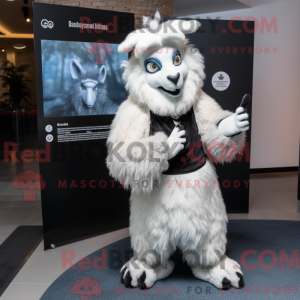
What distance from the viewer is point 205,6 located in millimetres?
4609

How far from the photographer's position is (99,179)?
290 cm

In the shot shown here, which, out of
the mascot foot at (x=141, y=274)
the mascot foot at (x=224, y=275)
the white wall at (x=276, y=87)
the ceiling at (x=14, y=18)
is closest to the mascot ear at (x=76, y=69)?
the mascot foot at (x=141, y=274)

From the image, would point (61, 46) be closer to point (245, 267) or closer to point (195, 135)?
point (195, 135)

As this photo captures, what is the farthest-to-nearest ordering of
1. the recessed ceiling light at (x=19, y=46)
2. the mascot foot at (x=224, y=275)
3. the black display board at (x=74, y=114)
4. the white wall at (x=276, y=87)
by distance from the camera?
the recessed ceiling light at (x=19, y=46), the white wall at (x=276, y=87), the black display board at (x=74, y=114), the mascot foot at (x=224, y=275)

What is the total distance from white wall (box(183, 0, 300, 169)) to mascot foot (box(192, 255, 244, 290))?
3.07 m

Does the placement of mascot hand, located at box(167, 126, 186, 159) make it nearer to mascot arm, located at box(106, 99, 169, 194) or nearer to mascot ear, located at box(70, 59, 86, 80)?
mascot arm, located at box(106, 99, 169, 194)

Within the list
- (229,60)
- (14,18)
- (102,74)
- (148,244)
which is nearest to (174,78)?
(148,244)

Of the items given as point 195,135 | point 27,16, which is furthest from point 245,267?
point 27,16

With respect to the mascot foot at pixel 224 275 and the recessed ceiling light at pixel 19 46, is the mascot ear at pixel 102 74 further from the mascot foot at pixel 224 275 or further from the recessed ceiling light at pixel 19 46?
the recessed ceiling light at pixel 19 46

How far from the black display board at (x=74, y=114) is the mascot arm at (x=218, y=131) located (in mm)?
1028

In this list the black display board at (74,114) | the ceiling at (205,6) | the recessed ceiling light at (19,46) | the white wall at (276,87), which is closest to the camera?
the black display board at (74,114)

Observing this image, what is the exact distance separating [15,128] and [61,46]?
171 inches

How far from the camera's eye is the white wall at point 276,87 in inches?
183

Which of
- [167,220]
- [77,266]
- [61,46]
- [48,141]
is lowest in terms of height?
[77,266]
